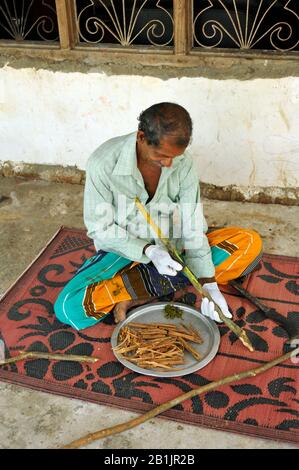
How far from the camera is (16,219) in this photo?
3.64 metres

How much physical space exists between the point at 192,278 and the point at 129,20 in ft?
6.38

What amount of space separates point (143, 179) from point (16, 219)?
55.9 inches

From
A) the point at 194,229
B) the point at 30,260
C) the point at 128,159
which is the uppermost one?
the point at 128,159

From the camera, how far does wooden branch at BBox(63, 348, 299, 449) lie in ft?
6.92

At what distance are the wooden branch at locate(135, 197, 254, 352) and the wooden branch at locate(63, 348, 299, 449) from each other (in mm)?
143

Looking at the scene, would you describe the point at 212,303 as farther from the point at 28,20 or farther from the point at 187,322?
the point at 28,20

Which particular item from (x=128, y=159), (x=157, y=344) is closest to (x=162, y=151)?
(x=128, y=159)

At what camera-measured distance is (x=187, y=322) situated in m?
2.64

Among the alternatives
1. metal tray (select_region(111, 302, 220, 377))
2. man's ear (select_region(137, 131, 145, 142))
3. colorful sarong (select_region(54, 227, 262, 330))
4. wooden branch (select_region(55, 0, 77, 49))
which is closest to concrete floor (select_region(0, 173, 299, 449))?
metal tray (select_region(111, 302, 220, 377))

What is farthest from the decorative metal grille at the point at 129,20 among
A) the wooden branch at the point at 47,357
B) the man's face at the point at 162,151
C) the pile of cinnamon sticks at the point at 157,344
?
the wooden branch at the point at 47,357

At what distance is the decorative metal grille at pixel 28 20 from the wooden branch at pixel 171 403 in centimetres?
261

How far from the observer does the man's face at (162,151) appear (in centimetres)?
218

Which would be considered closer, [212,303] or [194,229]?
[212,303]
